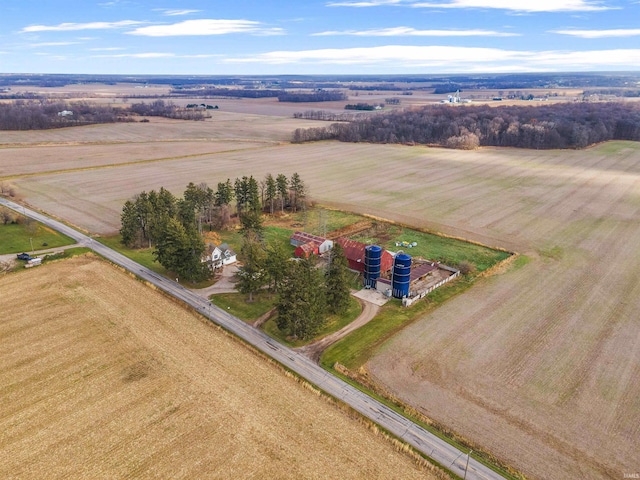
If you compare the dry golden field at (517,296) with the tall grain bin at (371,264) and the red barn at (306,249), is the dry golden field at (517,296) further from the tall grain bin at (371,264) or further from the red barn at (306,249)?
the red barn at (306,249)

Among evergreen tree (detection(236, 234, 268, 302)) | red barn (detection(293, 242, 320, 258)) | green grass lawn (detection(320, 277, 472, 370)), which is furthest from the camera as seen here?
red barn (detection(293, 242, 320, 258))

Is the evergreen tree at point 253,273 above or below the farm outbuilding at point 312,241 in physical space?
above

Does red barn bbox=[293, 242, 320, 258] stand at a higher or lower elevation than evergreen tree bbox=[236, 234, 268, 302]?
lower

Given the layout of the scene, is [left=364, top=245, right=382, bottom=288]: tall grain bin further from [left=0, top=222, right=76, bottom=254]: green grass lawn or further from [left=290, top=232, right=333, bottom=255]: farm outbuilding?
[left=0, top=222, right=76, bottom=254]: green grass lawn

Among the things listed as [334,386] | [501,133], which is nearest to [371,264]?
[334,386]

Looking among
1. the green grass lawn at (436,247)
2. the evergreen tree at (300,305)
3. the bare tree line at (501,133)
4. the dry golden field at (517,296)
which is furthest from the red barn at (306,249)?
the bare tree line at (501,133)

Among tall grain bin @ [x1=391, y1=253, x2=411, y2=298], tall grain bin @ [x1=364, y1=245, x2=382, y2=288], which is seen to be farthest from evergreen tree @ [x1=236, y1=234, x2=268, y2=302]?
tall grain bin @ [x1=391, y1=253, x2=411, y2=298]

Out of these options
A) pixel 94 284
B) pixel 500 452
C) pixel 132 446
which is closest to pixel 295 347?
pixel 132 446
